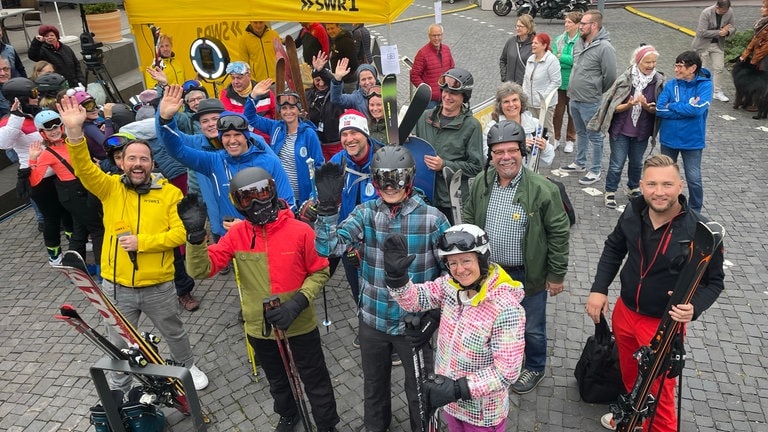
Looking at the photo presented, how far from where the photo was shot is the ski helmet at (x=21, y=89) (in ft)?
20.3

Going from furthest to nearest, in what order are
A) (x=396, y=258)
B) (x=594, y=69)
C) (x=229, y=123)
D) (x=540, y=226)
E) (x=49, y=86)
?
(x=594, y=69)
(x=49, y=86)
(x=229, y=123)
(x=540, y=226)
(x=396, y=258)

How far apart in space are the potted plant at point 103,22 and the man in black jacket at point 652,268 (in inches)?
490

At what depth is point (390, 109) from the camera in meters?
4.80

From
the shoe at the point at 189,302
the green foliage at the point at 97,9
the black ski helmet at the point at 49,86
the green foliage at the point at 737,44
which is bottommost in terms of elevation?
the shoe at the point at 189,302

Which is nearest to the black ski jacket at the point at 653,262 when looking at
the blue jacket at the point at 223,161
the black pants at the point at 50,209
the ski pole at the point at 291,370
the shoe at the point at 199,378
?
the ski pole at the point at 291,370

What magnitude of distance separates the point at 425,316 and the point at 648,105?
→ 4.96 meters

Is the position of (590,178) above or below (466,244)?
below

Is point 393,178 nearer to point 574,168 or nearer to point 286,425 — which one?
point 286,425

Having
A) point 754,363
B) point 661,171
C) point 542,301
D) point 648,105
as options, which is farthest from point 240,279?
point 648,105

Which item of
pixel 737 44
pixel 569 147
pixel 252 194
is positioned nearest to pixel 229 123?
pixel 252 194

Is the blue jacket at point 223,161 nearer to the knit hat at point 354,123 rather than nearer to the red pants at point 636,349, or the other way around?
the knit hat at point 354,123

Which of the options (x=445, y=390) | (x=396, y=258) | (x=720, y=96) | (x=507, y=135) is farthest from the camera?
(x=720, y=96)

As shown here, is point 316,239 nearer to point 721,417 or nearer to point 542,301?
point 542,301

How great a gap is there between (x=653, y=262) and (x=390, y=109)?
247 cm
